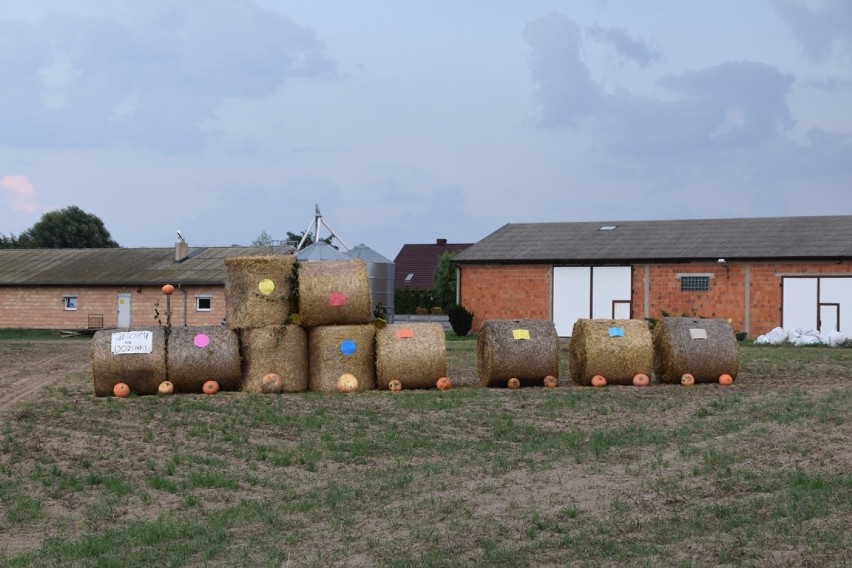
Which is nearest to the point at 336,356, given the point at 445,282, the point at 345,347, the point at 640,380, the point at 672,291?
the point at 345,347

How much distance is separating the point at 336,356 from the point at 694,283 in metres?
22.3

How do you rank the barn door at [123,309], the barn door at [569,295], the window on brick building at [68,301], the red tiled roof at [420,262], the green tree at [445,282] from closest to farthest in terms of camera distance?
1. the barn door at [569,295]
2. the barn door at [123,309]
3. the window on brick building at [68,301]
4. the green tree at [445,282]
5. the red tiled roof at [420,262]

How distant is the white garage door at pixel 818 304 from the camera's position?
111 feet

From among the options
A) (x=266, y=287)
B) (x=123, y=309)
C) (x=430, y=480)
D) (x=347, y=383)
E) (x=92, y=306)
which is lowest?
(x=430, y=480)

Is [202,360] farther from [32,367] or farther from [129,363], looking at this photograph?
[32,367]

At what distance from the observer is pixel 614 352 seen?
16859mm

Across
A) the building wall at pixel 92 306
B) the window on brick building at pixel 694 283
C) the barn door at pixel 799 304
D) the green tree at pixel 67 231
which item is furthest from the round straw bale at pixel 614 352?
the green tree at pixel 67 231

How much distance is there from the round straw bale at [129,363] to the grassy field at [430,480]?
45 centimetres

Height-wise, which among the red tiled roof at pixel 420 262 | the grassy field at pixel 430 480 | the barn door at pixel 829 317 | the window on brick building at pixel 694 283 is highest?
the red tiled roof at pixel 420 262

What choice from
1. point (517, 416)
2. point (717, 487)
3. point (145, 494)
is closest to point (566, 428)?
point (517, 416)

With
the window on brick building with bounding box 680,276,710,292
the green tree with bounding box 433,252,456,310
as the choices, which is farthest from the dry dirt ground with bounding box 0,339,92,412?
the green tree with bounding box 433,252,456,310

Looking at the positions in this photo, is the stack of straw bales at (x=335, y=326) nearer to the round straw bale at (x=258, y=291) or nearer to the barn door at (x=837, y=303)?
the round straw bale at (x=258, y=291)

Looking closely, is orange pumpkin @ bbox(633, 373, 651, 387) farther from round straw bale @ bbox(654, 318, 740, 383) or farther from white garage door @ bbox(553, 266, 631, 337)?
white garage door @ bbox(553, 266, 631, 337)

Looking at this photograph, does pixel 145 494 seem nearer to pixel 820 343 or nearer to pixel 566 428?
pixel 566 428
